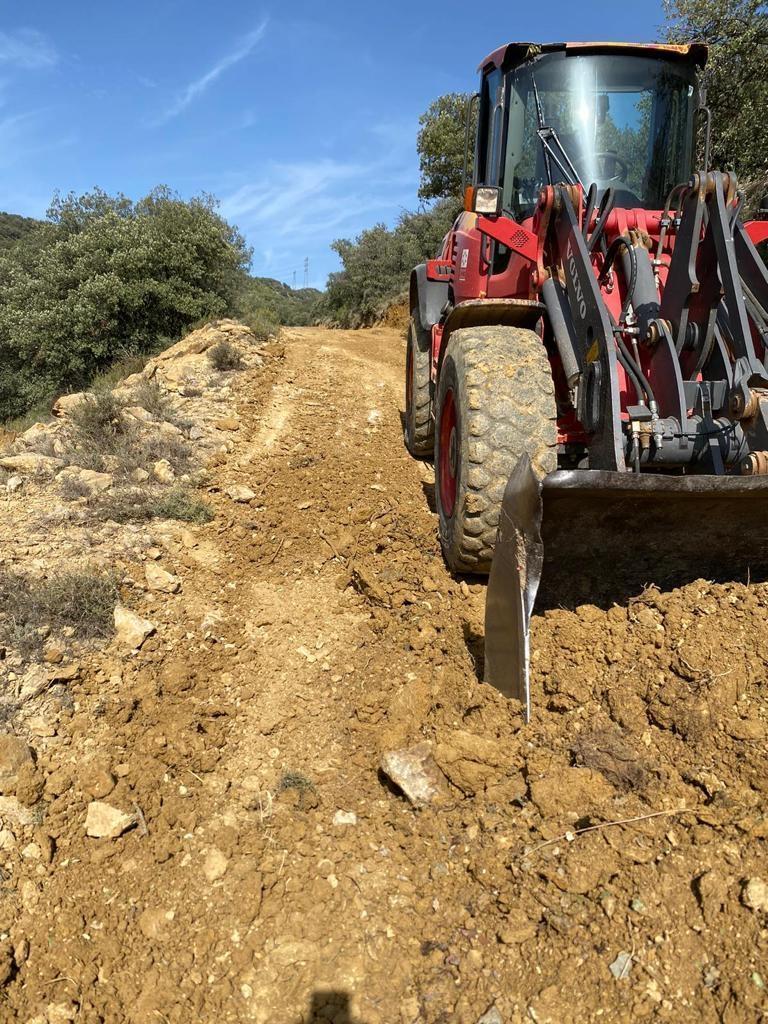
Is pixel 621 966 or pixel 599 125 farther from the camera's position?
pixel 599 125

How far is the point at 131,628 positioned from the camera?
12.0 ft

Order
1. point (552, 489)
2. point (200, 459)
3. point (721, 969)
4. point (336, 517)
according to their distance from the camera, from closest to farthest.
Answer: point (721, 969) < point (552, 489) < point (336, 517) < point (200, 459)

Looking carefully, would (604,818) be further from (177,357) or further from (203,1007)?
(177,357)

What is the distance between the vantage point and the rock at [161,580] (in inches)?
163

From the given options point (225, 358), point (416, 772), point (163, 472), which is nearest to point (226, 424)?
point (163, 472)

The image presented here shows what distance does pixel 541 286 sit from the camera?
13.2 feet

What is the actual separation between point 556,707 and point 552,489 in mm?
913

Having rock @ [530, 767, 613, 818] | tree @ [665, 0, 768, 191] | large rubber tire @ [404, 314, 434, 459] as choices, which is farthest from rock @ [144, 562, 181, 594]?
tree @ [665, 0, 768, 191]

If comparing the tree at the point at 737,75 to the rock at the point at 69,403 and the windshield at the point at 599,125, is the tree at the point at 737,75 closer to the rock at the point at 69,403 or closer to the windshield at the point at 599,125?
the windshield at the point at 599,125

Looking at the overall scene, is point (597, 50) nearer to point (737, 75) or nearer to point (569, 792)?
point (569, 792)

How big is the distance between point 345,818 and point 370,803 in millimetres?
116

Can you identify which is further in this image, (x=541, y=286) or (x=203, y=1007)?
(x=541, y=286)

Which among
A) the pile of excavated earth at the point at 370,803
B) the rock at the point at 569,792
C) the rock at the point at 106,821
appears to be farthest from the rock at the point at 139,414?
the rock at the point at 569,792

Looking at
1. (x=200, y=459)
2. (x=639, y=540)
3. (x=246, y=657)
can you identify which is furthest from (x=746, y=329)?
(x=200, y=459)
